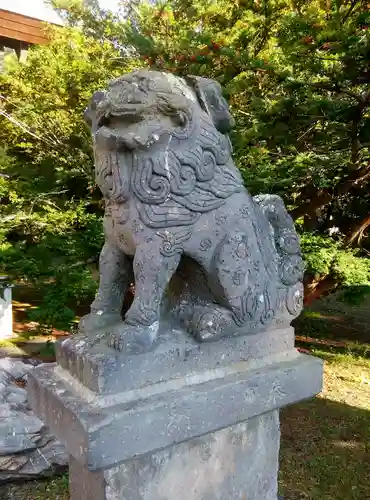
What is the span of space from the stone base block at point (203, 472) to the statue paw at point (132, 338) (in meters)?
0.36

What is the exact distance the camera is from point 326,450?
11.3 ft

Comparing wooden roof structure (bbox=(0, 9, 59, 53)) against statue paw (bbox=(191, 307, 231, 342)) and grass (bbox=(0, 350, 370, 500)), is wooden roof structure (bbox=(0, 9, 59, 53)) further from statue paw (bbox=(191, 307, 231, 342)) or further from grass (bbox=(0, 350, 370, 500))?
statue paw (bbox=(191, 307, 231, 342))

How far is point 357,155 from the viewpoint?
3725 mm

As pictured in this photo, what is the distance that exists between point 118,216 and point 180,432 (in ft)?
2.43

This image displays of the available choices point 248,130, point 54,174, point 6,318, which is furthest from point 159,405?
point 6,318

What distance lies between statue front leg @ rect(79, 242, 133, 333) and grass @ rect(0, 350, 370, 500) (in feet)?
5.83

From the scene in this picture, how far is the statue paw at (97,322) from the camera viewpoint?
1.67m

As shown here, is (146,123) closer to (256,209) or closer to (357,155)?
(256,209)

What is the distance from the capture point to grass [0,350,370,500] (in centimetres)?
293

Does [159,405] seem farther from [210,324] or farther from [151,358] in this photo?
[210,324]

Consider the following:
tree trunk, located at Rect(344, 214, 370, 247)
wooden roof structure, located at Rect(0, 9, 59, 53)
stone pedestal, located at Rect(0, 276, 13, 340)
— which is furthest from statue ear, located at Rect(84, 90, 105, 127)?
wooden roof structure, located at Rect(0, 9, 59, 53)

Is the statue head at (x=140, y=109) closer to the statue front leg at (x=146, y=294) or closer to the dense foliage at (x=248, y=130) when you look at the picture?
the statue front leg at (x=146, y=294)

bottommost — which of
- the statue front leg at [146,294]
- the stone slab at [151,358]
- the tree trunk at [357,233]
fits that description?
the stone slab at [151,358]

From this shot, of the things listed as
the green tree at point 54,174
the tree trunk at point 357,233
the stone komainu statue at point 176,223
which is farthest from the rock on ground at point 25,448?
the tree trunk at point 357,233
